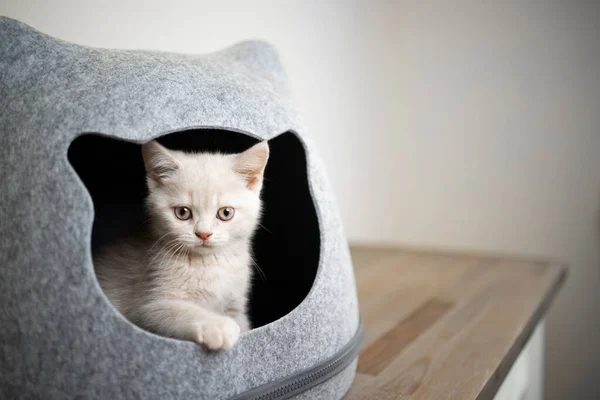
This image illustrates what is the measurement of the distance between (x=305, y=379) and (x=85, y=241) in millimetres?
350

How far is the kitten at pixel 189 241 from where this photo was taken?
0.78 meters

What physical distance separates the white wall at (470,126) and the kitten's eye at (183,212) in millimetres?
1017

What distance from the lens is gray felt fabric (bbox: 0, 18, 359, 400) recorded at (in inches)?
23.1

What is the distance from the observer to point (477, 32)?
216cm

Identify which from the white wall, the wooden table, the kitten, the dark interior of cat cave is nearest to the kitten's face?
the kitten

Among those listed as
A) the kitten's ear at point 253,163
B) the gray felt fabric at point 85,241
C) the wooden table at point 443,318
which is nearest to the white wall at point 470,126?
the wooden table at point 443,318

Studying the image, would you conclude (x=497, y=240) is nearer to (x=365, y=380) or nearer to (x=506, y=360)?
(x=506, y=360)

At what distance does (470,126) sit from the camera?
7.31ft

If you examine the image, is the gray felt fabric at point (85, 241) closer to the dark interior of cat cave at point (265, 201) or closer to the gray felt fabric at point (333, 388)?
the gray felt fabric at point (333, 388)

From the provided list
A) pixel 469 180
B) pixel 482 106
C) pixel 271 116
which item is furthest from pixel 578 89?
pixel 271 116

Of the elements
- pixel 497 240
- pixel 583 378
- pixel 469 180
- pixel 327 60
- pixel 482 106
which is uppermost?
pixel 327 60

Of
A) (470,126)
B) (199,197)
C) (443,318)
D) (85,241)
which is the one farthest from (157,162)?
(470,126)

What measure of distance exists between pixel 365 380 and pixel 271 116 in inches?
19.6

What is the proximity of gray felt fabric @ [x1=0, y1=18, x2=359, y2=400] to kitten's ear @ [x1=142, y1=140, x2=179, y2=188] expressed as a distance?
0.09 metres
